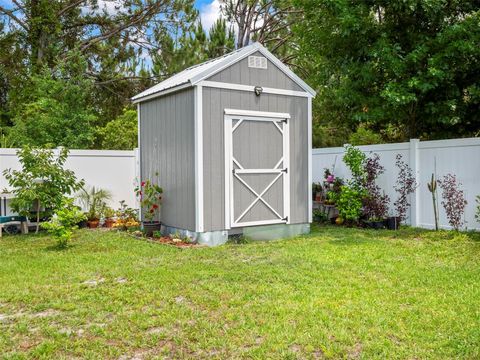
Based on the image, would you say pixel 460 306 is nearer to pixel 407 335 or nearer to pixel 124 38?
pixel 407 335

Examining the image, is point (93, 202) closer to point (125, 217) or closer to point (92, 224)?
point (92, 224)

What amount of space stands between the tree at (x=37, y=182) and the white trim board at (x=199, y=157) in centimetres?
264

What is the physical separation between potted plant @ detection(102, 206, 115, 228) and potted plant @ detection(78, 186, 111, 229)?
87mm

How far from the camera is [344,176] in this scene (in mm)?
9398

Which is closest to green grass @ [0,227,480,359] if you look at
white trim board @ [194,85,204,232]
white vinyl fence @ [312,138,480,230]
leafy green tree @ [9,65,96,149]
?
white trim board @ [194,85,204,232]

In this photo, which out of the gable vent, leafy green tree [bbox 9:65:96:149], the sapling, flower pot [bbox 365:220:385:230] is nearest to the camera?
the gable vent

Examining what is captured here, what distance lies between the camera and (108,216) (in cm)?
924

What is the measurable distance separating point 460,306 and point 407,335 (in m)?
0.86

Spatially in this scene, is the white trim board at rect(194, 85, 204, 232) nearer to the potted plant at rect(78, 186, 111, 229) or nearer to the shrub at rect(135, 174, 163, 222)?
the shrub at rect(135, 174, 163, 222)

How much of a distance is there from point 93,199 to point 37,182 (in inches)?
55.7

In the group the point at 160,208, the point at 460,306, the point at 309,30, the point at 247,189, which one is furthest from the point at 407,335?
the point at 309,30

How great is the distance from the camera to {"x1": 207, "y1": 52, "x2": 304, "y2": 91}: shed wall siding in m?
7.00

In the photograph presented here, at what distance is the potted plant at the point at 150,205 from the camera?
772cm

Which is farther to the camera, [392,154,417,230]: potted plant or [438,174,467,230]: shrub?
[392,154,417,230]: potted plant
